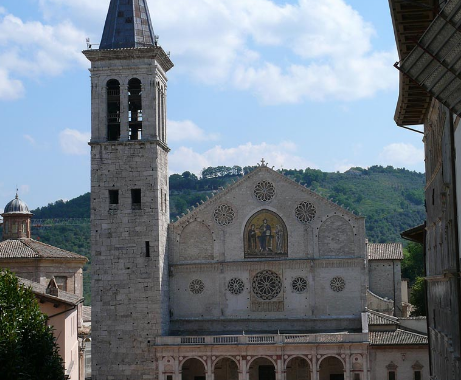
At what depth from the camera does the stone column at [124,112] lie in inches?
1849

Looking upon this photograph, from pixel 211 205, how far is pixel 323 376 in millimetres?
11074

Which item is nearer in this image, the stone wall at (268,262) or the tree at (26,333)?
the tree at (26,333)

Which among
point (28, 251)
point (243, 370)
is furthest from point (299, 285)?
point (28, 251)

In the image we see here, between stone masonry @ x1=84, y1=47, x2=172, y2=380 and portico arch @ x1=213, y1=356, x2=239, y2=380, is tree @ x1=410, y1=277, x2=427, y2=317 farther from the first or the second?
stone masonry @ x1=84, y1=47, x2=172, y2=380

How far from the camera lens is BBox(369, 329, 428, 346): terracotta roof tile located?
147ft

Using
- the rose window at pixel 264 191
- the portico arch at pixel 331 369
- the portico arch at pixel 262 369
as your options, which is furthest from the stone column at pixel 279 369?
the rose window at pixel 264 191

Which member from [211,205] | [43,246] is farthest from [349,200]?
[211,205]

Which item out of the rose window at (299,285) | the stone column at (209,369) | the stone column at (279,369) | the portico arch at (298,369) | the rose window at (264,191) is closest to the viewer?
the stone column at (279,369)

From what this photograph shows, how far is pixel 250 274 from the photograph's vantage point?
47.7 m

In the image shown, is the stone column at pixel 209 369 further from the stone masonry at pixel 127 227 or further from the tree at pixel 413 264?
the tree at pixel 413 264

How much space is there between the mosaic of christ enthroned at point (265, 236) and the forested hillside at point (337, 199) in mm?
58976

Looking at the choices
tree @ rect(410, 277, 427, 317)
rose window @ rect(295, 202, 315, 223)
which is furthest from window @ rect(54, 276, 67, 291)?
tree @ rect(410, 277, 427, 317)

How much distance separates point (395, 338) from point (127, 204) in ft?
51.7

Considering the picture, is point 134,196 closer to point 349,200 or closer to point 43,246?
point 43,246
